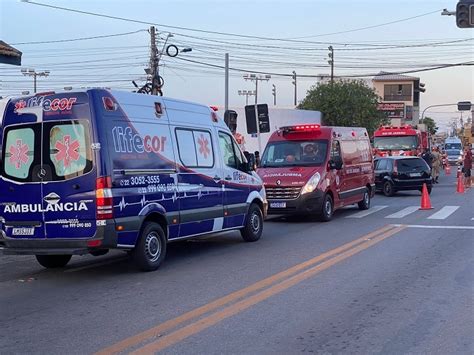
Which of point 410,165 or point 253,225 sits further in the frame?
point 410,165

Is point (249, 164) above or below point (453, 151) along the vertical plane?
above

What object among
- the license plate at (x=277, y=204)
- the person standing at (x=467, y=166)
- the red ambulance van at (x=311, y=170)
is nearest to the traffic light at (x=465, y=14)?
the red ambulance van at (x=311, y=170)

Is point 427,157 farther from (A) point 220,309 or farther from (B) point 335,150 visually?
(A) point 220,309

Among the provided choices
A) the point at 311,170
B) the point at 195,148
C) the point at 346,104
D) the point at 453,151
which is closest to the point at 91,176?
the point at 195,148

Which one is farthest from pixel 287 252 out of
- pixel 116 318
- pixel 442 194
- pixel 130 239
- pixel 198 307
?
pixel 442 194

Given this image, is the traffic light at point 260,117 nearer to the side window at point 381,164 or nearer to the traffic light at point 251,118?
the traffic light at point 251,118

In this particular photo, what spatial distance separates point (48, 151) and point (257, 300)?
11.9 feet

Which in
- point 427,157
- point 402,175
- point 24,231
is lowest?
point 402,175

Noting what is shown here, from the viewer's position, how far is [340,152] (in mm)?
15836

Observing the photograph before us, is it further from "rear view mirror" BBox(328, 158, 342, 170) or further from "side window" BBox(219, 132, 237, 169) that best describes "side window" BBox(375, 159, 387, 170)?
"side window" BBox(219, 132, 237, 169)

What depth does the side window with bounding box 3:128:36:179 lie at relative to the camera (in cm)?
850

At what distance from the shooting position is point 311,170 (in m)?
14.9

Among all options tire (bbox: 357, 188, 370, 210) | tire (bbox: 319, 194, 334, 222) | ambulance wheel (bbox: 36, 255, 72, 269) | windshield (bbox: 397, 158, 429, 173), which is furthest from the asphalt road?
windshield (bbox: 397, 158, 429, 173)

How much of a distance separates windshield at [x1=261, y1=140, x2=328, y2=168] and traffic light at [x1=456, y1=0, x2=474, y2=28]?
6051 millimetres
